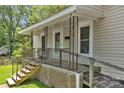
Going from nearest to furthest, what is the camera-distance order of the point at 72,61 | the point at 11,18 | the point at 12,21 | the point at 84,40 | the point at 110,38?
the point at 110,38
the point at 72,61
the point at 84,40
the point at 11,18
the point at 12,21

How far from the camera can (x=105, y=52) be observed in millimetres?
7078

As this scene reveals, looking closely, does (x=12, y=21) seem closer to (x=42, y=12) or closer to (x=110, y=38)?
(x=42, y=12)

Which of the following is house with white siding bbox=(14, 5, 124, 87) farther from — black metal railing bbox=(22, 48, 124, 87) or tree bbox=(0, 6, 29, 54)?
tree bbox=(0, 6, 29, 54)

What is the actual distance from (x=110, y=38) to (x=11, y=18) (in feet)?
91.9

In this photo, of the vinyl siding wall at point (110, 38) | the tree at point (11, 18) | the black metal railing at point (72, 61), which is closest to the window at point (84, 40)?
the black metal railing at point (72, 61)

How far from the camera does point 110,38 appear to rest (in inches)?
269

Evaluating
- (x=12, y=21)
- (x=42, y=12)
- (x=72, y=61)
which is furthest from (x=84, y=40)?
(x=12, y=21)

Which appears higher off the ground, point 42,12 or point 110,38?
point 42,12

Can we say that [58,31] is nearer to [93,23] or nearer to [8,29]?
[93,23]

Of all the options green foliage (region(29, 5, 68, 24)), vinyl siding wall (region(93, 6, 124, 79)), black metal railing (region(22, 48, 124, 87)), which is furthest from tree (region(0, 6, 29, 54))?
vinyl siding wall (region(93, 6, 124, 79))

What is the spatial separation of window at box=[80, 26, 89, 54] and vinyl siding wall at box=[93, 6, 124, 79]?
61 cm
